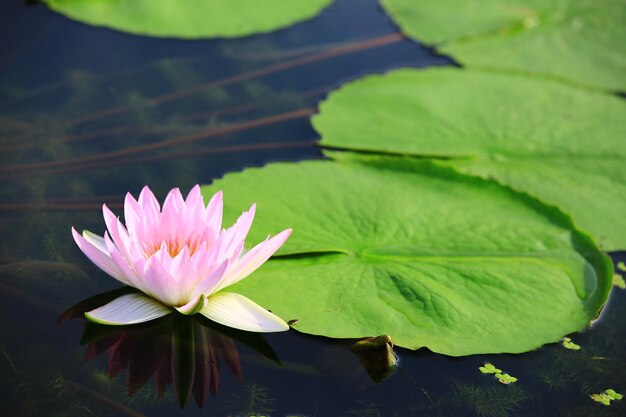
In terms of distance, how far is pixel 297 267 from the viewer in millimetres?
2887

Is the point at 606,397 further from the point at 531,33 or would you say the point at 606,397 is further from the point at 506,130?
the point at 531,33

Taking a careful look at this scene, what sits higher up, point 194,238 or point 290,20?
point 290,20

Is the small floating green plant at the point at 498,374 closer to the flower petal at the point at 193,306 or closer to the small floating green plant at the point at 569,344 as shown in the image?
the small floating green plant at the point at 569,344

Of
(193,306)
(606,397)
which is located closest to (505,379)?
(606,397)

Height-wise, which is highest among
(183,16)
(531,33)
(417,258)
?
(183,16)

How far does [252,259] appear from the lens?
258 cm

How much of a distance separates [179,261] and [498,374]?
4.02ft

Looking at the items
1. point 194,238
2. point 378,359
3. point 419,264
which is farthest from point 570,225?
point 194,238

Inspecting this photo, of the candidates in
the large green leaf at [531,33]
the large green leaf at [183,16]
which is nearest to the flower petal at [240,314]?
the large green leaf at [183,16]

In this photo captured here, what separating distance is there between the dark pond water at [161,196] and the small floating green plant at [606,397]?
24 millimetres

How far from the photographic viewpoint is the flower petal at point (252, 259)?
256 cm

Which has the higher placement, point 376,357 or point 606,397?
point 376,357

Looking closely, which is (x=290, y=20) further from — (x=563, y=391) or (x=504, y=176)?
(x=563, y=391)

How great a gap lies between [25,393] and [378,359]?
1.19m
